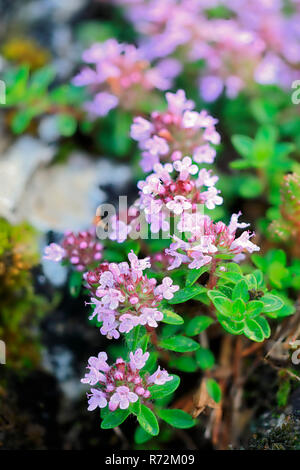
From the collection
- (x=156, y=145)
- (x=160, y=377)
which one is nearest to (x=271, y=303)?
(x=160, y=377)

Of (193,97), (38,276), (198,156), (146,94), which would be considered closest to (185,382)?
(38,276)

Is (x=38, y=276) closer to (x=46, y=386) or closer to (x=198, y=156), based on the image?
(x=46, y=386)

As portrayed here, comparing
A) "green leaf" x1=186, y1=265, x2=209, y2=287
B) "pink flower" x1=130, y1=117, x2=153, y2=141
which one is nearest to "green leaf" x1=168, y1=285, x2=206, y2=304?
"green leaf" x1=186, y1=265, x2=209, y2=287

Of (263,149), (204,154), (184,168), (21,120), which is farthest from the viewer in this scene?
(21,120)

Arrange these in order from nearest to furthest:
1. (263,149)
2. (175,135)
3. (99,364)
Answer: (99,364), (175,135), (263,149)

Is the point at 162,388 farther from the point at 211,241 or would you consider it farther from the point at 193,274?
the point at 211,241

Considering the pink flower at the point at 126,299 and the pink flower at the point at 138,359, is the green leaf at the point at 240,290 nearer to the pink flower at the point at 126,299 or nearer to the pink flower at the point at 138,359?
the pink flower at the point at 126,299

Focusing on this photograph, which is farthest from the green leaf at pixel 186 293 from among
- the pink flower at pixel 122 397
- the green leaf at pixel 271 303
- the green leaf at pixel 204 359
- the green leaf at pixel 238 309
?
the green leaf at pixel 204 359
